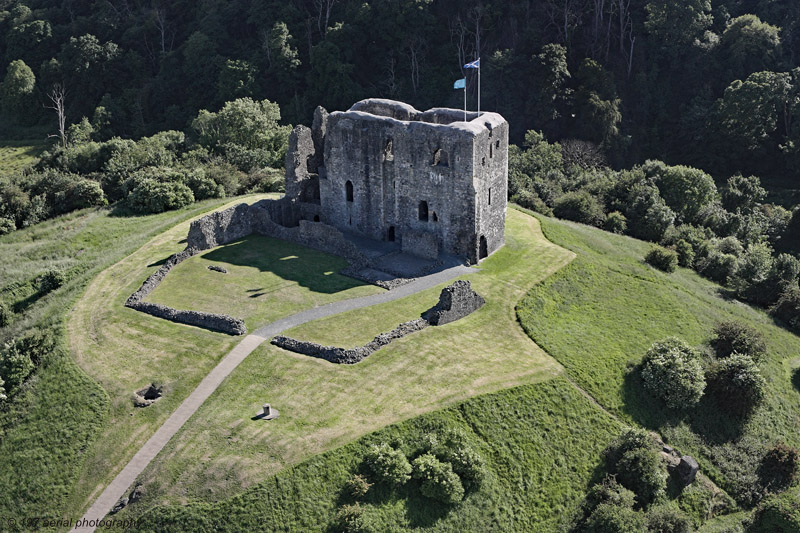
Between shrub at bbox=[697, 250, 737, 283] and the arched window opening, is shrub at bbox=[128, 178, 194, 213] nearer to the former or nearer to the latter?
the arched window opening

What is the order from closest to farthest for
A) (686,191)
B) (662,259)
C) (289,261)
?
(289,261)
(662,259)
(686,191)

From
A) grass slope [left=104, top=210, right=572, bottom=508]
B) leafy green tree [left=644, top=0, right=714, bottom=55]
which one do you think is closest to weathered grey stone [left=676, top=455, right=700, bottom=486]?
grass slope [left=104, top=210, right=572, bottom=508]

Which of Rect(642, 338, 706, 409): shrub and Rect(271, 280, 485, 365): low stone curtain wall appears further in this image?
Rect(642, 338, 706, 409): shrub

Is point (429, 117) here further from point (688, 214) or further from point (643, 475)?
point (643, 475)

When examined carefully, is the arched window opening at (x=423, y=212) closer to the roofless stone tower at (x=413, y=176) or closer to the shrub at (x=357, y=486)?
the roofless stone tower at (x=413, y=176)

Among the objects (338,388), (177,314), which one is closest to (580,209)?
(338,388)

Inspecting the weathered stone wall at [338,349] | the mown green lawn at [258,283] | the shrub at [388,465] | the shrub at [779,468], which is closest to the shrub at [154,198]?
the mown green lawn at [258,283]
